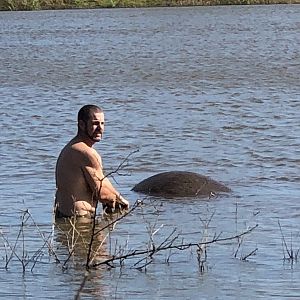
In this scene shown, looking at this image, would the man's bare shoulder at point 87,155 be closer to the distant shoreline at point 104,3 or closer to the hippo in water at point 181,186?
the hippo in water at point 181,186

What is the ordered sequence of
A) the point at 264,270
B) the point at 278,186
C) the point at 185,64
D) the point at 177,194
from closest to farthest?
the point at 264,270, the point at 177,194, the point at 278,186, the point at 185,64

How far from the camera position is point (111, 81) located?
84.7 ft

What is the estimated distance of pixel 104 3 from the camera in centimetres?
6688

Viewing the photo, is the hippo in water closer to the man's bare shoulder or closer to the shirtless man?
the shirtless man

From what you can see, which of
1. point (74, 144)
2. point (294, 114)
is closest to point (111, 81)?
point (294, 114)

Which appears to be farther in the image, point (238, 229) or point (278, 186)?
point (278, 186)

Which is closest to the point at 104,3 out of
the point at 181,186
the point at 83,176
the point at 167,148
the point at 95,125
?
the point at 167,148

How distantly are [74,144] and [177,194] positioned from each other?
69.6 inches

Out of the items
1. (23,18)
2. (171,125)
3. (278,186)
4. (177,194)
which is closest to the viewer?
(177,194)

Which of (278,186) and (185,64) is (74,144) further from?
(185,64)

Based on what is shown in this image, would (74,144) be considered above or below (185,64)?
above

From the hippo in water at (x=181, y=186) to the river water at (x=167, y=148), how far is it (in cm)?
15

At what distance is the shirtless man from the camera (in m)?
9.65

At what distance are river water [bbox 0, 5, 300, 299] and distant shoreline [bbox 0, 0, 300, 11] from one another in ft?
77.9
